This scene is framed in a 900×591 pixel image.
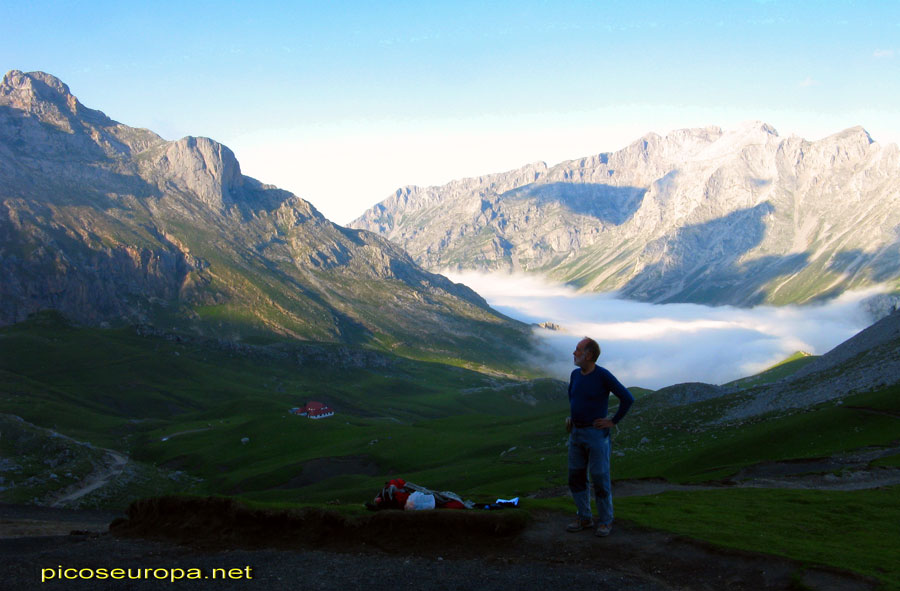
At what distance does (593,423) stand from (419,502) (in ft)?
26.6

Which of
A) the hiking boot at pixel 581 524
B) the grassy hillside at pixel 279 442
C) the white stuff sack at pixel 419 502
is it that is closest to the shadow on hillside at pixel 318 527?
the white stuff sack at pixel 419 502

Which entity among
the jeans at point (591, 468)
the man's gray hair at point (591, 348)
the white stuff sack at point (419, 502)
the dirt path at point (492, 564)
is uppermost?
the man's gray hair at point (591, 348)

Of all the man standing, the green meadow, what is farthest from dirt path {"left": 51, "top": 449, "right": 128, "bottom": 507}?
the man standing

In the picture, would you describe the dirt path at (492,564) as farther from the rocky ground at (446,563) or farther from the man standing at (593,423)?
the man standing at (593,423)

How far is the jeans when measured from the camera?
21672 mm

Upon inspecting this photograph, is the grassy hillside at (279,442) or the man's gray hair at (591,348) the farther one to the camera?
the grassy hillside at (279,442)

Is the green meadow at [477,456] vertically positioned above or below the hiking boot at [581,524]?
below

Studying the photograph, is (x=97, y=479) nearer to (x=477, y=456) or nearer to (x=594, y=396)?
(x=477, y=456)

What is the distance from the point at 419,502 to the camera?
25234 mm

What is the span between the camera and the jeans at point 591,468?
2167cm

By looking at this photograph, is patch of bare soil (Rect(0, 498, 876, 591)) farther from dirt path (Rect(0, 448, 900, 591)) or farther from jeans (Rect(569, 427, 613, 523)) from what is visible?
jeans (Rect(569, 427, 613, 523))

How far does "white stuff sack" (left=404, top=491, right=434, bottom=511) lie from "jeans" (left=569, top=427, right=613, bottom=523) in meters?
6.01

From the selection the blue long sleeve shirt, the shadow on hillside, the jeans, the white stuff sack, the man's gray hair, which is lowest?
the shadow on hillside

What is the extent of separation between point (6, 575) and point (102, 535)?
31.3ft
